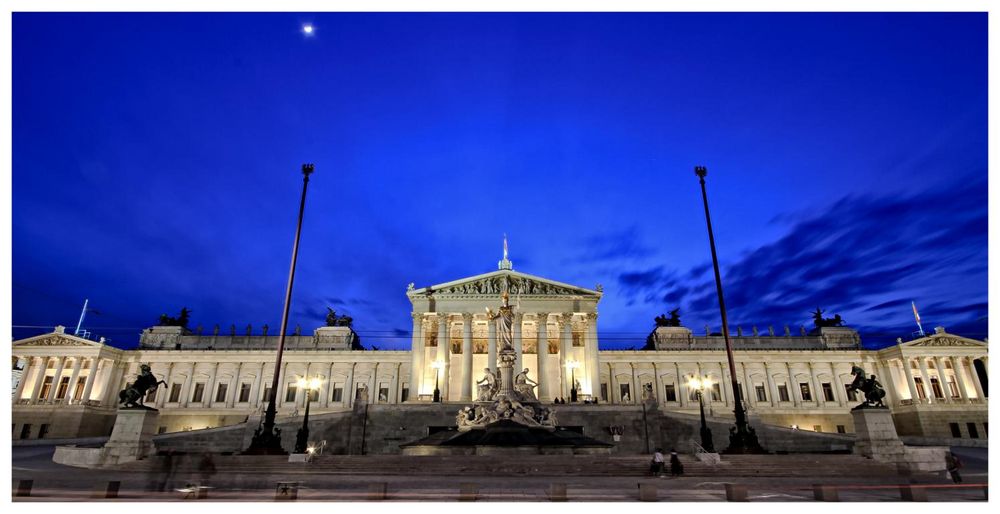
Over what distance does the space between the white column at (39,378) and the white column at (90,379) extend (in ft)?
11.6

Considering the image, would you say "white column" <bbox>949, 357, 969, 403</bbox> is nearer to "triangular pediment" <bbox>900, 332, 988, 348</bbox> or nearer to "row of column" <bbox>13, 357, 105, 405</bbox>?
"triangular pediment" <bbox>900, 332, 988, 348</bbox>

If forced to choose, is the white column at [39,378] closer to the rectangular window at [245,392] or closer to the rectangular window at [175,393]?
the rectangular window at [175,393]

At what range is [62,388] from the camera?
2009 inches

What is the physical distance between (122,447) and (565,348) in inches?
1465

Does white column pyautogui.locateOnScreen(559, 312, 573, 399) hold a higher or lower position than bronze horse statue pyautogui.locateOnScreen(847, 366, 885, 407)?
higher

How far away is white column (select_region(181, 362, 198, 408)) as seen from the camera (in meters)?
55.2

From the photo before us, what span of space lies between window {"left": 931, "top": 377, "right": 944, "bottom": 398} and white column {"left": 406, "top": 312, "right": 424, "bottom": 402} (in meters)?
51.6

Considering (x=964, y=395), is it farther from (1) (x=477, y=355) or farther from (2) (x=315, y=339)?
(2) (x=315, y=339)

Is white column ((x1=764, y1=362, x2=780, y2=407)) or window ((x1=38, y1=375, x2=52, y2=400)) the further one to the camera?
white column ((x1=764, y1=362, x2=780, y2=407))

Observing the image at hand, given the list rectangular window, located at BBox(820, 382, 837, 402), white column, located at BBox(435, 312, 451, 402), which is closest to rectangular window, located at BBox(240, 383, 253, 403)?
white column, located at BBox(435, 312, 451, 402)

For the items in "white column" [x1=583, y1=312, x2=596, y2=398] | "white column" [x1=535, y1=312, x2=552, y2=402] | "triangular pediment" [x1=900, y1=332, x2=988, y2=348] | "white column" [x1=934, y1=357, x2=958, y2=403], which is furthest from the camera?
"triangular pediment" [x1=900, y1=332, x2=988, y2=348]

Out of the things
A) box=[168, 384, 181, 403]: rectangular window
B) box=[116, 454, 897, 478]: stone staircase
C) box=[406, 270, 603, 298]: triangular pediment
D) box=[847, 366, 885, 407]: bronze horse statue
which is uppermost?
box=[406, 270, 603, 298]: triangular pediment

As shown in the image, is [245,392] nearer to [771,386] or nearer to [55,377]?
[55,377]
